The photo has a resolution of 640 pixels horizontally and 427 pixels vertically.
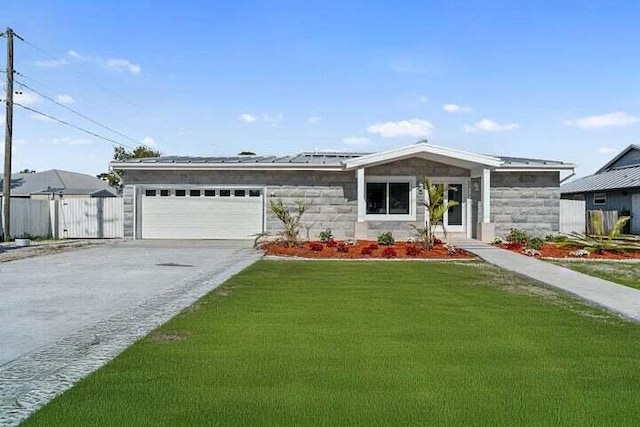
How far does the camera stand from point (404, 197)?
21422mm

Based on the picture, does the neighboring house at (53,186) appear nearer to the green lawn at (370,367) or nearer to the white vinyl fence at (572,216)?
the white vinyl fence at (572,216)

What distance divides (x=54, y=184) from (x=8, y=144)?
22.0 m

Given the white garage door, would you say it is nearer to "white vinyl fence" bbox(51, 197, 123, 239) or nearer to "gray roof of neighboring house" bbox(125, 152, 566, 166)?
"gray roof of neighboring house" bbox(125, 152, 566, 166)

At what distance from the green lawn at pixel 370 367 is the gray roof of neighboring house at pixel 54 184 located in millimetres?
36874

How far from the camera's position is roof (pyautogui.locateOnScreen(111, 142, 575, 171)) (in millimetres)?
20141

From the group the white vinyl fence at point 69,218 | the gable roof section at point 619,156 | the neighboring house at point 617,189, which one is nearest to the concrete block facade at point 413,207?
the white vinyl fence at point 69,218

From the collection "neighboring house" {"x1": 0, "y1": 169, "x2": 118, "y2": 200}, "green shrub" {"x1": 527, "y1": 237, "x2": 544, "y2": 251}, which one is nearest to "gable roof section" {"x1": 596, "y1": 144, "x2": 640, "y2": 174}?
"green shrub" {"x1": 527, "y1": 237, "x2": 544, "y2": 251}

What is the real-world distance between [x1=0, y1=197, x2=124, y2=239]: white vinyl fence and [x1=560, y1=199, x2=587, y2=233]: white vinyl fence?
1860cm

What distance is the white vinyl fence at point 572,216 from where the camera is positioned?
78.9 feet

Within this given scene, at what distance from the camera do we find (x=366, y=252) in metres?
16.6

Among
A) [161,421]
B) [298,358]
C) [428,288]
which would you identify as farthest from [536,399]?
[428,288]

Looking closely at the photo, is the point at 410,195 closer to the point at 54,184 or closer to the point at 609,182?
the point at 609,182

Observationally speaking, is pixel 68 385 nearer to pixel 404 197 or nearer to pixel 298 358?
pixel 298 358

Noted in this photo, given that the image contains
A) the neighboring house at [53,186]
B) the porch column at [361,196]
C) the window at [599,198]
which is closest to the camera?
the porch column at [361,196]
